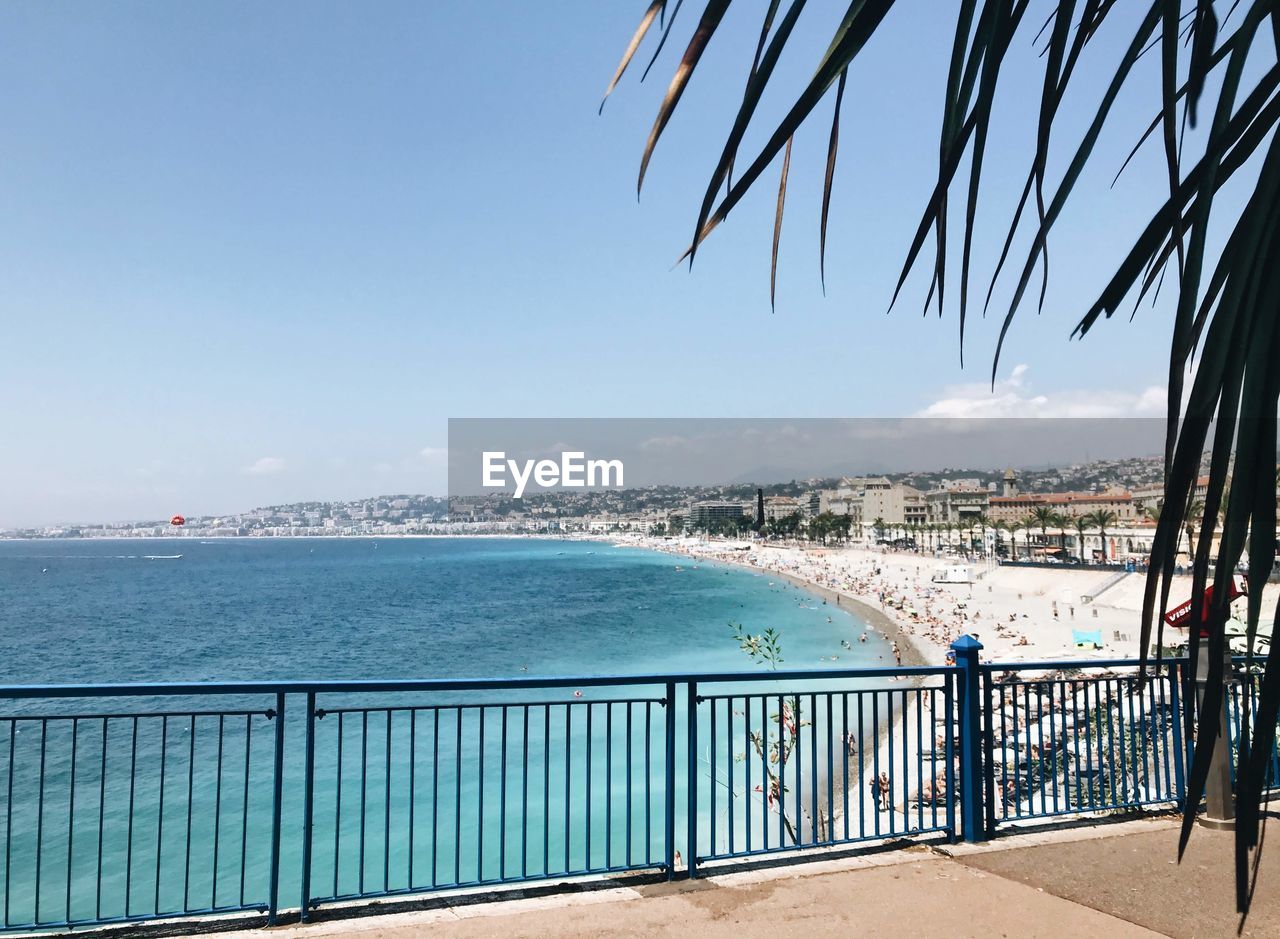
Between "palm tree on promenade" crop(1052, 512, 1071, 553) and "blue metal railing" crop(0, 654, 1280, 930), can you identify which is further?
"palm tree on promenade" crop(1052, 512, 1071, 553)

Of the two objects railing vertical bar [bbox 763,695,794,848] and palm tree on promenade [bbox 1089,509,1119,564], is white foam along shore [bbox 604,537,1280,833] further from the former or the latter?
palm tree on promenade [bbox 1089,509,1119,564]

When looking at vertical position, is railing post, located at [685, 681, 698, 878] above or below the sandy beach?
above

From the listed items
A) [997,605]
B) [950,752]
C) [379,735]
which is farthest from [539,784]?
[997,605]

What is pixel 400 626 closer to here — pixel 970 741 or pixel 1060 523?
pixel 970 741

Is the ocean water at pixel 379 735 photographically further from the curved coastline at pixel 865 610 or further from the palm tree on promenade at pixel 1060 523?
the palm tree on promenade at pixel 1060 523

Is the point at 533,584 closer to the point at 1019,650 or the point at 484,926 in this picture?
the point at 1019,650

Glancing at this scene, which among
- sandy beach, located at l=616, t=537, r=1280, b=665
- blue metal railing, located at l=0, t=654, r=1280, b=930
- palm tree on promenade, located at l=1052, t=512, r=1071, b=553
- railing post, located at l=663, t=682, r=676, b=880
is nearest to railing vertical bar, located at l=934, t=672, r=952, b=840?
blue metal railing, located at l=0, t=654, r=1280, b=930
